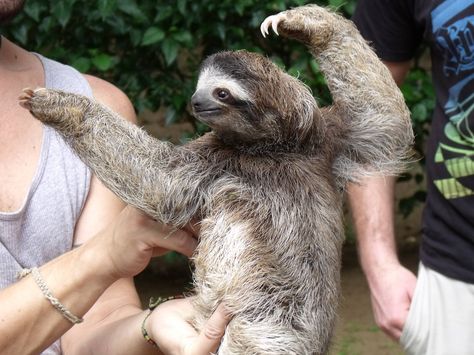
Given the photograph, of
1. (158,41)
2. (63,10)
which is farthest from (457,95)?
(63,10)

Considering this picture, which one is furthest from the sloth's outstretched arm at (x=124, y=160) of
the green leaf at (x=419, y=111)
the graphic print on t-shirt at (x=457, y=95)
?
the green leaf at (x=419, y=111)

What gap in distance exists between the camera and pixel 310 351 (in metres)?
2.15

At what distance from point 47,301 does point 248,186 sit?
0.62 meters

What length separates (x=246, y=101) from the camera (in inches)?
87.3

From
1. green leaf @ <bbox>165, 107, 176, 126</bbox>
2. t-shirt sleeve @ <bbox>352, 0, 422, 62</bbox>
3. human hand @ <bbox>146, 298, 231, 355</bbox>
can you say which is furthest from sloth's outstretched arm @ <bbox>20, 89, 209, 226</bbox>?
green leaf @ <bbox>165, 107, 176, 126</bbox>

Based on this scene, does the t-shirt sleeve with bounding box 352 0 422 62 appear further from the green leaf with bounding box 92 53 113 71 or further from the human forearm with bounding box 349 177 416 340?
the green leaf with bounding box 92 53 113 71

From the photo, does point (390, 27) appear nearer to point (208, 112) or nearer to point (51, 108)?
point (208, 112)

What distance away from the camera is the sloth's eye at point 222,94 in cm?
221

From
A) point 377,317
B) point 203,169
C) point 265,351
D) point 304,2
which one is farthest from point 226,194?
point 304,2

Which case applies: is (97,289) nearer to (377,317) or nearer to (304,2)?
(377,317)

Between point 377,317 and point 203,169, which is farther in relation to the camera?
point 377,317

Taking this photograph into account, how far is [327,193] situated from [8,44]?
114 centimetres

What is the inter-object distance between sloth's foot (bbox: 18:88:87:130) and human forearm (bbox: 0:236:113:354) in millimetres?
353

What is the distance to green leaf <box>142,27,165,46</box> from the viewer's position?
13.6 feet
